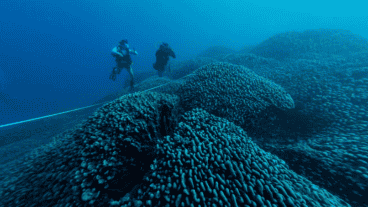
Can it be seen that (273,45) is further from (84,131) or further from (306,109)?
(84,131)

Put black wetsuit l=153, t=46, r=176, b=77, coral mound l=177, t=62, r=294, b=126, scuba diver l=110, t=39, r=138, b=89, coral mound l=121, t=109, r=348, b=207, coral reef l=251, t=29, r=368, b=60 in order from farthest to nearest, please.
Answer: coral reef l=251, t=29, r=368, b=60 → black wetsuit l=153, t=46, r=176, b=77 → scuba diver l=110, t=39, r=138, b=89 → coral mound l=177, t=62, r=294, b=126 → coral mound l=121, t=109, r=348, b=207

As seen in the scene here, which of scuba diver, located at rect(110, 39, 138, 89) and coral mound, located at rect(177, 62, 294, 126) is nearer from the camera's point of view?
coral mound, located at rect(177, 62, 294, 126)

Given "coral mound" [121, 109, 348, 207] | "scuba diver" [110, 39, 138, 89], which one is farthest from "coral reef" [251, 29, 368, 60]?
"coral mound" [121, 109, 348, 207]

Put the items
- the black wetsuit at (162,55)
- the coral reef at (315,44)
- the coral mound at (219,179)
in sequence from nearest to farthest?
1. the coral mound at (219,179)
2. the black wetsuit at (162,55)
3. the coral reef at (315,44)

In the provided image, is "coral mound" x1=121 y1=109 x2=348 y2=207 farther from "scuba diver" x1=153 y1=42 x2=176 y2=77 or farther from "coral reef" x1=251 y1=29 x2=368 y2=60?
"coral reef" x1=251 y1=29 x2=368 y2=60

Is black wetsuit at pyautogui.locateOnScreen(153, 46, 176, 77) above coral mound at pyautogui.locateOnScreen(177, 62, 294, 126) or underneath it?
above

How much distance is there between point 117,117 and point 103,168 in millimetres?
1193

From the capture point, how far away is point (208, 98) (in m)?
5.22

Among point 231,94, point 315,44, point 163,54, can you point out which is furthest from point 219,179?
point 315,44

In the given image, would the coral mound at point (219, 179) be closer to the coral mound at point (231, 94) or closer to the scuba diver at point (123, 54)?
the coral mound at point (231, 94)

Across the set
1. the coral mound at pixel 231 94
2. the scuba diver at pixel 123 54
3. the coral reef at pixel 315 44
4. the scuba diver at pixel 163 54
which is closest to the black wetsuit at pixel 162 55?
the scuba diver at pixel 163 54

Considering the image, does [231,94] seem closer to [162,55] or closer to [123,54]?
[162,55]

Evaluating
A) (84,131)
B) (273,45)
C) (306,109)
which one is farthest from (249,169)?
(273,45)

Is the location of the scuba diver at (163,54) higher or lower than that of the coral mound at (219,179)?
higher
